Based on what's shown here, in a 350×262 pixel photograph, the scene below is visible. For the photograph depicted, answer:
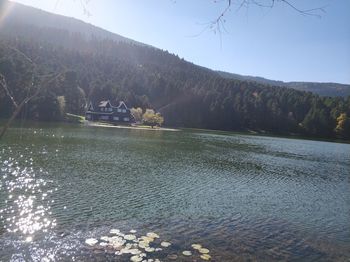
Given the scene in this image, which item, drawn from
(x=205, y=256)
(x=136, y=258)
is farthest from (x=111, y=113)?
(x=136, y=258)

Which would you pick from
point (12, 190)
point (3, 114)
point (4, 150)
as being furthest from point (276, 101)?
point (12, 190)

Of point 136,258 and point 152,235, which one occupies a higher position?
point 136,258

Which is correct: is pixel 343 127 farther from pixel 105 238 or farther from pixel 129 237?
pixel 105 238

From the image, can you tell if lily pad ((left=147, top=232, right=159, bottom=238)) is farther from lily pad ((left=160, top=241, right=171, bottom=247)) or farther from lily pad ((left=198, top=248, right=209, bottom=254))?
lily pad ((left=198, top=248, right=209, bottom=254))

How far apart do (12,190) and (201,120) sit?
15002 cm

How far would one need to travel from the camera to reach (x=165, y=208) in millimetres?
24344

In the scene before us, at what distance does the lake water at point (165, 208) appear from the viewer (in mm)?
17078

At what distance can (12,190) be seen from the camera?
81.1 ft

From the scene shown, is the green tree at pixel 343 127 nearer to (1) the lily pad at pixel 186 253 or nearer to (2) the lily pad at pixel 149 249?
(1) the lily pad at pixel 186 253

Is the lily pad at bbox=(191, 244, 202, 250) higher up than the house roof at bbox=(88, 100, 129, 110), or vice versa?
the house roof at bbox=(88, 100, 129, 110)

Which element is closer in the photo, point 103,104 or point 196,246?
point 196,246

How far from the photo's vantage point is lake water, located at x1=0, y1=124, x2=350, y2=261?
17078 mm

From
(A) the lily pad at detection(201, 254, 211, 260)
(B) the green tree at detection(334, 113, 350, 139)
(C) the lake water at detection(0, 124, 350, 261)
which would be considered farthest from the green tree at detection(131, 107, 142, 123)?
(A) the lily pad at detection(201, 254, 211, 260)

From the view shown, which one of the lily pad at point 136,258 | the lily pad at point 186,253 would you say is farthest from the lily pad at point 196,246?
the lily pad at point 136,258
